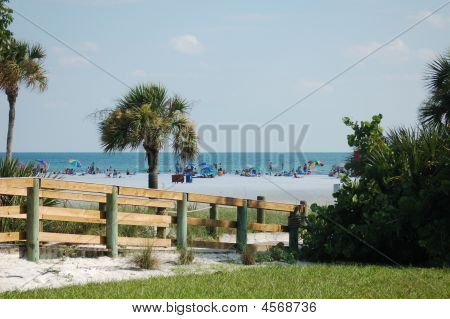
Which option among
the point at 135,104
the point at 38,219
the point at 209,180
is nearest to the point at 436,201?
the point at 38,219

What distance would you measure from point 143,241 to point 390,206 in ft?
15.0

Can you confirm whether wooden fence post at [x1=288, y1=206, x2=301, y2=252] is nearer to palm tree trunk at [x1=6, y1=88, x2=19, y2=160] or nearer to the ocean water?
palm tree trunk at [x1=6, y1=88, x2=19, y2=160]

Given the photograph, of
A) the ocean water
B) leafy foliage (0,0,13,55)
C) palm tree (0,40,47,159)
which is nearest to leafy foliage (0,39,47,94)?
palm tree (0,40,47,159)

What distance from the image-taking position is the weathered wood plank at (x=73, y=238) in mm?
11508

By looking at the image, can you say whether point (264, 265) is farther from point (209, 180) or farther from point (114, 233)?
point (209, 180)

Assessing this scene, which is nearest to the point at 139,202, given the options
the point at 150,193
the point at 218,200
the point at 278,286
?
the point at 150,193

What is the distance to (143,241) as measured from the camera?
1291 cm

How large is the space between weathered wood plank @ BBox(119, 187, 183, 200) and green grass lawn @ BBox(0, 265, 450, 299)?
8.77ft

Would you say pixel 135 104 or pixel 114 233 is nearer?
pixel 114 233

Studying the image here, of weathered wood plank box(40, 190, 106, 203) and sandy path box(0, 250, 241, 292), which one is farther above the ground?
weathered wood plank box(40, 190, 106, 203)

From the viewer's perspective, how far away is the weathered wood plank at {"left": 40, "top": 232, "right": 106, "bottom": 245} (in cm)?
1151

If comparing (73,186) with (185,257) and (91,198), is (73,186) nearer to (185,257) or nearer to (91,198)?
(91,198)

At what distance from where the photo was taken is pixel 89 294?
836 cm
